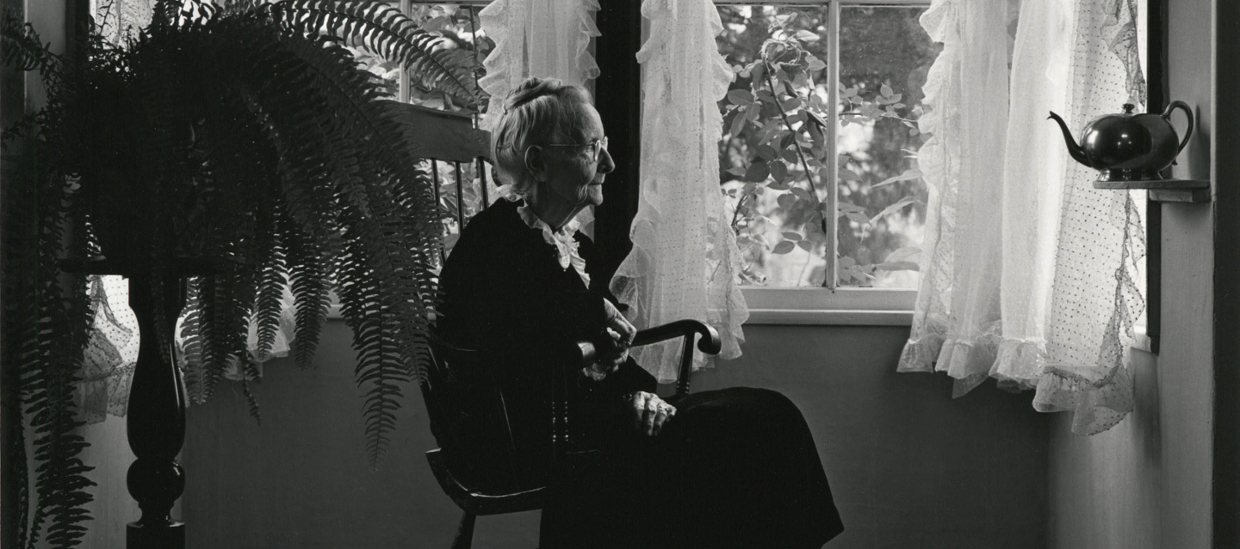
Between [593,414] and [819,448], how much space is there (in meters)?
0.99

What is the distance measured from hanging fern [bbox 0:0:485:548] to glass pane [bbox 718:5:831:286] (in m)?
1.77

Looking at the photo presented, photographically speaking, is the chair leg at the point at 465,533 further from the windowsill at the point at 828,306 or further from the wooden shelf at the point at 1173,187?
the wooden shelf at the point at 1173,187

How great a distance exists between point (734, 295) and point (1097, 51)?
3.16 feet

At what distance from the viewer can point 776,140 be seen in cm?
291

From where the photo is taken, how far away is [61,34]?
182cm

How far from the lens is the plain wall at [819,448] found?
9.17ft

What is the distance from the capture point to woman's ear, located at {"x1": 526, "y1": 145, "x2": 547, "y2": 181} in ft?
6.98

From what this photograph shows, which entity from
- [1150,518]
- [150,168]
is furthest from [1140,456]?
[150,168]

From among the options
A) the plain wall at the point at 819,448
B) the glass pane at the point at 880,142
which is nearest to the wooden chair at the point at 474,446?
the plain wall at the point at 819,448

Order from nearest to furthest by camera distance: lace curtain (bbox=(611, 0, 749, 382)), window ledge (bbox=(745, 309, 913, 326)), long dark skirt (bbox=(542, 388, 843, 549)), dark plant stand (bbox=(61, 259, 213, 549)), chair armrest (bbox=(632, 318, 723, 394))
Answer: dark plant stand (bbox=(61, 259, 213, 549)), long dark skirt (bbox=(542, 388, 843, 549)), chair armrest (bbox=(632, 318, 723, 394)), lace curtain (bbox=(611, 0, 749, 382)), window ledge (bbox=(745, 309, 913, 326))

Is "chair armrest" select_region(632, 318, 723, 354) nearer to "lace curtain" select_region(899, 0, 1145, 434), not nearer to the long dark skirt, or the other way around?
the long dark skirt

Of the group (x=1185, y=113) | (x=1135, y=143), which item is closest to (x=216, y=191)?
(x=1135, y=143)

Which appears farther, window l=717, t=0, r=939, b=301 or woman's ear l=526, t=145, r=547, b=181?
window l=717, t=0, r=939, b=301

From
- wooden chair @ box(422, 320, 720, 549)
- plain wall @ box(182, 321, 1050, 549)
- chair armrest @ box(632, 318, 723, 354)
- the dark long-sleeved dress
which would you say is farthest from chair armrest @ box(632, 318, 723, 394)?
plain wall @ box(182, 321, 1050, 549)
